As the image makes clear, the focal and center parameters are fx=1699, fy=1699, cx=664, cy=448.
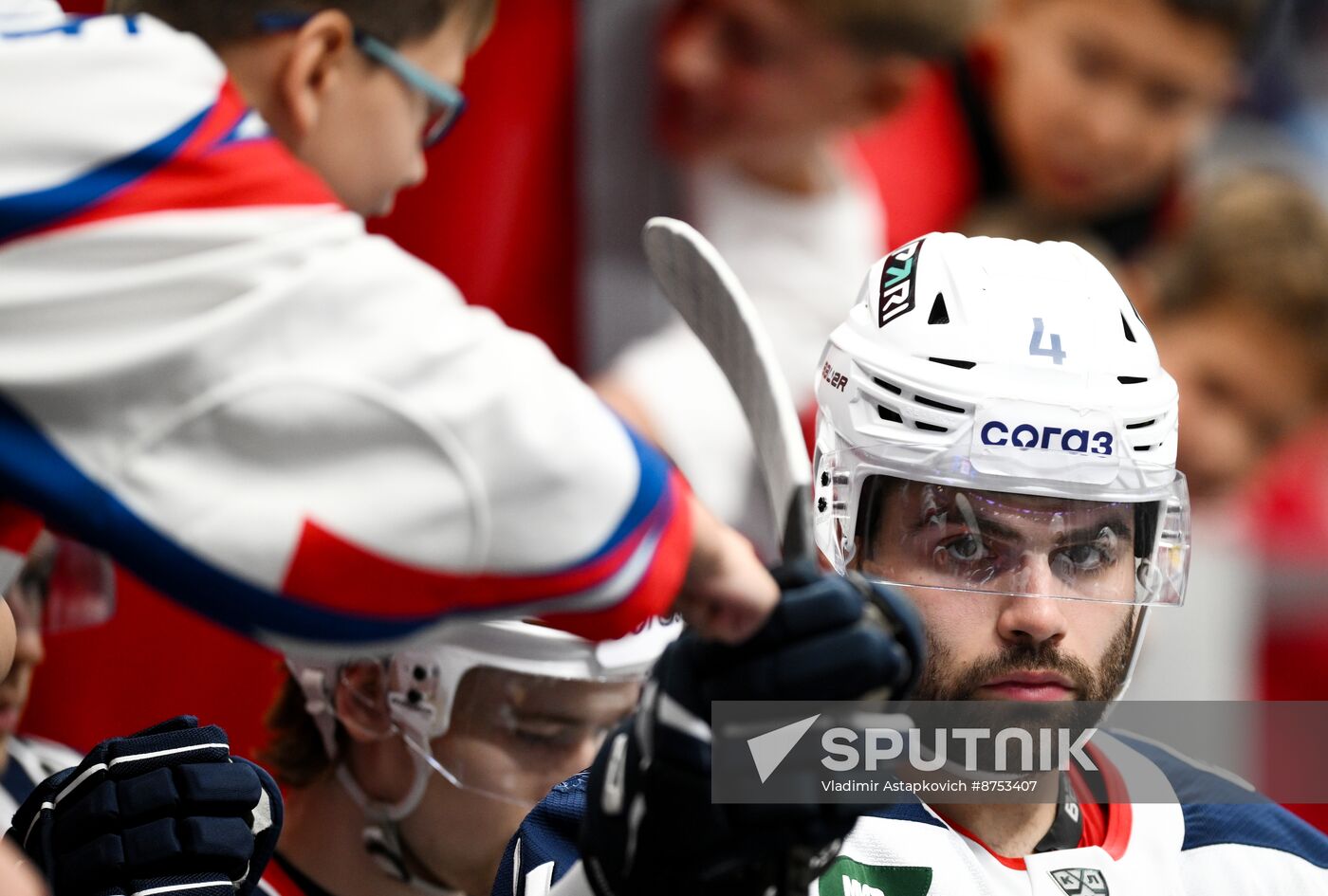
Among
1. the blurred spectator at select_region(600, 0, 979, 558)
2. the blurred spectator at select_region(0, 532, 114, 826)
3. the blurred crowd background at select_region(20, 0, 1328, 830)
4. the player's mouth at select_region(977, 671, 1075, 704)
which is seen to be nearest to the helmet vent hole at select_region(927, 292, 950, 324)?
the player's mouth at select_region(977, 671, 1075, 704)

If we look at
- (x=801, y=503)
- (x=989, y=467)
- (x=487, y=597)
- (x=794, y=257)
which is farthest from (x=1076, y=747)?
(x=794, y=257)

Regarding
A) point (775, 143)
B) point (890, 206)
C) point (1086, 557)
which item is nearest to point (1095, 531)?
point (1086, 557)

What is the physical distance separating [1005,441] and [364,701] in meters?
0.97

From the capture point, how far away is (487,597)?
102 cm

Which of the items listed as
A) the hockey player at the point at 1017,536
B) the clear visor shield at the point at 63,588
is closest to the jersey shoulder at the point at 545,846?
the hockey player at the point at 1017,536

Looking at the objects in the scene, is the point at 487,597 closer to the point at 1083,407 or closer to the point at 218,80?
the point at 218,80

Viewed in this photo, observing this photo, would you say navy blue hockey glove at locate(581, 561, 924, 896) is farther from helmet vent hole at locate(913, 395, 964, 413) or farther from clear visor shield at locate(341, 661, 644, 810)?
clear visor shield at locate(341, 661, 644, 810)

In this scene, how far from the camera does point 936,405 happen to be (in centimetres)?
169

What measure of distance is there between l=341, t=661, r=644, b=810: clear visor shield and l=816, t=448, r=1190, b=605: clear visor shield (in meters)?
0.50

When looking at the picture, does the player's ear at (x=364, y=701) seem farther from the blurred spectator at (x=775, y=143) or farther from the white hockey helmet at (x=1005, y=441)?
the blurred spectator at (x=775, y=143)

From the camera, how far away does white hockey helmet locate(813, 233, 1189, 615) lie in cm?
167

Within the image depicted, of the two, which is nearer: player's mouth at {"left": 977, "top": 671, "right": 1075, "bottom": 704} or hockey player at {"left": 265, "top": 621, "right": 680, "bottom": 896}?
player's mouth at {"left": 977, "top": 671, "right": 1075, "bottom": 704}

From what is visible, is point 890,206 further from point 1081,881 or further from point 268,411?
point 268,411

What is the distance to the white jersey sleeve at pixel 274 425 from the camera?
989 mm
